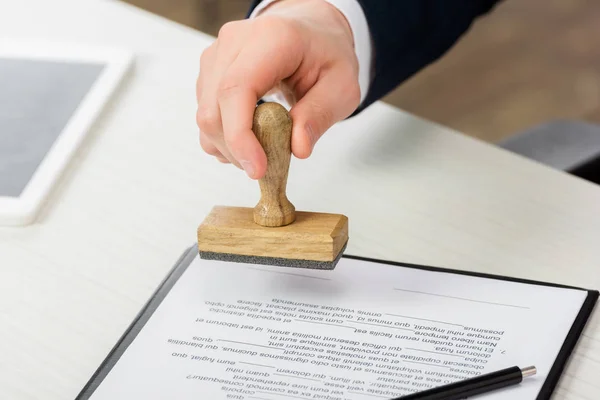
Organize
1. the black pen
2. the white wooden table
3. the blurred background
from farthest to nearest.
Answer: the blurred background → the white wooden table → the black pen

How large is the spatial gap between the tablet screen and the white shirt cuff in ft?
0.67

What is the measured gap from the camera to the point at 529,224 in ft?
2.44

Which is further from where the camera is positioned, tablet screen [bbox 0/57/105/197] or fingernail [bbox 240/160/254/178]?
tablet screen [bbox 0/57/105/197]

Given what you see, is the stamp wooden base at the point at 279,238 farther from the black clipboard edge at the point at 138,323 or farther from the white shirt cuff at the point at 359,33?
the white shirt cuff at the point at 359,33

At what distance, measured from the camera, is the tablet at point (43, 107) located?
0.79 m

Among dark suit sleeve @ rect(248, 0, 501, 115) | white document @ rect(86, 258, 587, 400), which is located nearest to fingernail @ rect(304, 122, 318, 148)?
white document @ rect(86, 258, 587, 400)

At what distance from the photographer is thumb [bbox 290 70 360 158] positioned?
623 millimetres

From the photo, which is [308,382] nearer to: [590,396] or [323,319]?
[323,319]

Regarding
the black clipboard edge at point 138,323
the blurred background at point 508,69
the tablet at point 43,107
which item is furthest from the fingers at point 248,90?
the blurred background at point 508,69

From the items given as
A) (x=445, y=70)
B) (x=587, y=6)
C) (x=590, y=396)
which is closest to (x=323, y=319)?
(x=590, y=396)

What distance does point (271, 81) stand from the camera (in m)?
0.68

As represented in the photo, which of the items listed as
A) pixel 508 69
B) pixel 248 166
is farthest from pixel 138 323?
pixel 508 69

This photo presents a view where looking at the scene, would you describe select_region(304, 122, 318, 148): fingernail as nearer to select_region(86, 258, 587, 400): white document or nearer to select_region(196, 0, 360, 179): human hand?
select_region(196, 0, 360, 179): human hand

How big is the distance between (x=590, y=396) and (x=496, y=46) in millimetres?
1975
